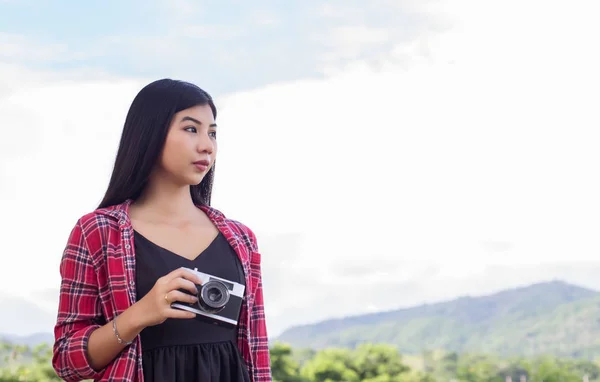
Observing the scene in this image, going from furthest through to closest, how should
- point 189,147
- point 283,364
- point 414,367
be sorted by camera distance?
point 414,367
point 283,364
point 189,147

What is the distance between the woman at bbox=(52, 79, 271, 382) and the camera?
1341 mm

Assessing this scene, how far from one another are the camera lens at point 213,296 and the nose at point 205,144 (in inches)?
11.7

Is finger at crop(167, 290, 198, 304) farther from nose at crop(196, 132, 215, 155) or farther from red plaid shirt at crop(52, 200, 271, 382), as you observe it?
nose at crop(196, 132, 215, 155)

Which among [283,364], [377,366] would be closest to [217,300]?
Result: [283,364]

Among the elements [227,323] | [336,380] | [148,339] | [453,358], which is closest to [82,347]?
[148,339]

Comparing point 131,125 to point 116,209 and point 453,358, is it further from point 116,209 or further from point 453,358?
point 453,358

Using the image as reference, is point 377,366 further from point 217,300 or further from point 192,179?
point 217,300

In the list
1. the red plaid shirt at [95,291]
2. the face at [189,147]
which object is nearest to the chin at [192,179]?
the face at [189,147]

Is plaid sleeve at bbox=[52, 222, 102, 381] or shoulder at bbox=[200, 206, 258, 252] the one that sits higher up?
shoulder at bbox=[200, 206, 258, 252]

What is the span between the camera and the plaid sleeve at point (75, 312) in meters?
1.36

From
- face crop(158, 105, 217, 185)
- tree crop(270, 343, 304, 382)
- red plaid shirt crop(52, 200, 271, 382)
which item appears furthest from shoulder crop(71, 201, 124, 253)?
tree crop(270, 343, 304, 382)

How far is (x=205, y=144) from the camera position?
4.92 feet

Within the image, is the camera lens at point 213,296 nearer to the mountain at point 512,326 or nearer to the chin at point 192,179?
the chin at point 192,179

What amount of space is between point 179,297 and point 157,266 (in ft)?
0.51
